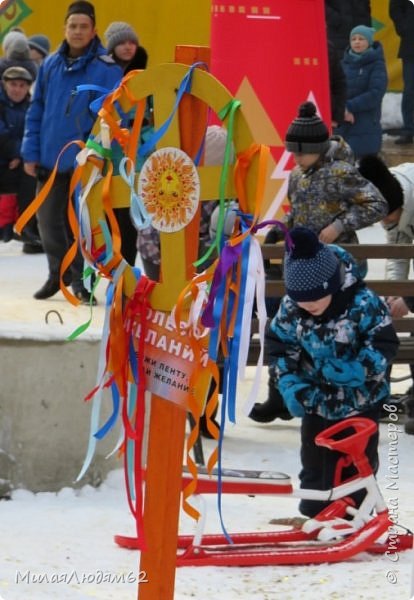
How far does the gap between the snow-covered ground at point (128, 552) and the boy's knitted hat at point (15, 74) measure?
4.80 m

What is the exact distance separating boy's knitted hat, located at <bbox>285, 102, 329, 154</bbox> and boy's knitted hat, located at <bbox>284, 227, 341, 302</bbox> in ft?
6.59

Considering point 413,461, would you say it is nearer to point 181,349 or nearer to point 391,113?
point 181,349

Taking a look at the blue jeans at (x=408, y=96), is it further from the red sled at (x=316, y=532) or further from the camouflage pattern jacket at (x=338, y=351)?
the red sled at (x=316, y=532)

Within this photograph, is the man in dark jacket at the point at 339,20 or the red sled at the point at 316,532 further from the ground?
the man in dark jacket at the point at 339,20

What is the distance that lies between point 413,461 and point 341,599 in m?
2.15

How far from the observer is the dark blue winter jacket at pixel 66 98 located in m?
8.16

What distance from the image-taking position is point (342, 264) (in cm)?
529

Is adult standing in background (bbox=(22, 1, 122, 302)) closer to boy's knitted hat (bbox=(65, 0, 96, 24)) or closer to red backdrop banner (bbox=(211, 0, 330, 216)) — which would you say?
boy's knitted hat (bbox=(65, 0, 96, 24))

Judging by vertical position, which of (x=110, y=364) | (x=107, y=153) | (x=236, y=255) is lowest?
(x=110, y=364)

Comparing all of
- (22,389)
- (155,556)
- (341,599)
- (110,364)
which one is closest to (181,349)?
(110,364)

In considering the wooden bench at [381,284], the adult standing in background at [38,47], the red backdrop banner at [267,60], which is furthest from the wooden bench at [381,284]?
the adult standing in background at [38,47]

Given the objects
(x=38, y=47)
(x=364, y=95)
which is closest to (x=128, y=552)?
(x=364, y=95)

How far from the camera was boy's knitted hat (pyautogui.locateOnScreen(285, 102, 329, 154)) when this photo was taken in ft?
23.2

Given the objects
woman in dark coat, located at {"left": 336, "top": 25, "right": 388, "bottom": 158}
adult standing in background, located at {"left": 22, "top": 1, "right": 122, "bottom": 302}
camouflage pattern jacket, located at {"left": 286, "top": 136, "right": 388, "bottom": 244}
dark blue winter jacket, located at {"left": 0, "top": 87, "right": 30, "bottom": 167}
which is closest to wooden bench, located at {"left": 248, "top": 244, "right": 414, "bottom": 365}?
camouflage pattern jacket, located at {"left": 286, "top": 136, "right": 388, "bottom": 244}
